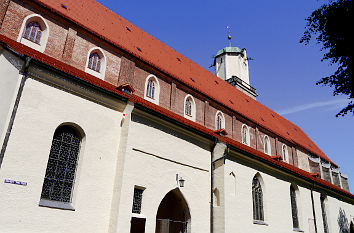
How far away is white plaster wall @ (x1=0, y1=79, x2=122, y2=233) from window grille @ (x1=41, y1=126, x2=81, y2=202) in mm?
213

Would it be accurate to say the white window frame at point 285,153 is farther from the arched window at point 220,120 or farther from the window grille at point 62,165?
the window grille at point 62,165

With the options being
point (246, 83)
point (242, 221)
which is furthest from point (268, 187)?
point (246, 83)

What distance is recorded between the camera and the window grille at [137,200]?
9573mm

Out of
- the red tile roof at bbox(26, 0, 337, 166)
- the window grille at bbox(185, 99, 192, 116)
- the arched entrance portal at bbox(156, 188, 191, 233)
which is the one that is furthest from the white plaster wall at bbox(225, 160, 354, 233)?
the red tile roof at bbox(26, 0, 337, 166)

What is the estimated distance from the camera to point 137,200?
9.66 m

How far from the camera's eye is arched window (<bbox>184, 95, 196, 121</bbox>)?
15.4 m

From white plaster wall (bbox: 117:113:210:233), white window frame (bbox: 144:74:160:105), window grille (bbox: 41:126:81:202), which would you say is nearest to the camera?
window grille (bbox: 41:126:81:202)

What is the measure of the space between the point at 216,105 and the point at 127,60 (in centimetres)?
606

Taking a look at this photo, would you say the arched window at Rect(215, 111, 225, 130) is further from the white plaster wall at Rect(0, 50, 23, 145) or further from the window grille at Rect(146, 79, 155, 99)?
the white plaster wall at Rect(0, 50, 23, 145)

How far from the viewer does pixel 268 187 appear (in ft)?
48.8

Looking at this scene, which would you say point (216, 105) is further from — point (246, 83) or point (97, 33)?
point (246, 83)

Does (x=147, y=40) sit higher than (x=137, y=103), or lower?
higher

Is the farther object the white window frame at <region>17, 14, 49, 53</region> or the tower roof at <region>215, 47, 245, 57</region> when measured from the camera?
the tower roof at <region>215, 47, 245, 57</region>

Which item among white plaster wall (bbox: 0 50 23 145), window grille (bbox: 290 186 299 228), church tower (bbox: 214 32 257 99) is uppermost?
church tower (bbox: 214 32 257 99)
